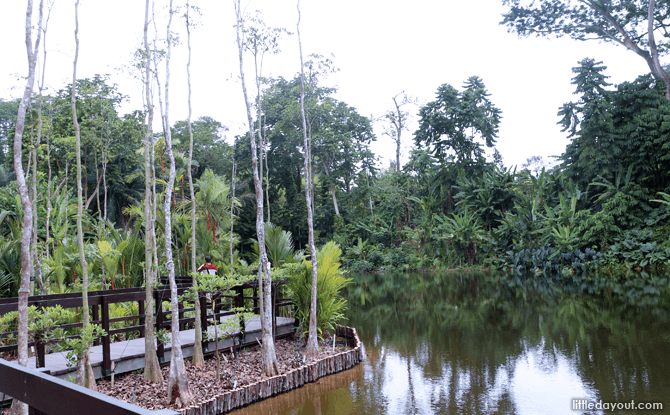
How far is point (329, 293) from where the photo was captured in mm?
7289

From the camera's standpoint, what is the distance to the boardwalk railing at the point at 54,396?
0.85 meters

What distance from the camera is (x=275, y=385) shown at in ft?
17.1

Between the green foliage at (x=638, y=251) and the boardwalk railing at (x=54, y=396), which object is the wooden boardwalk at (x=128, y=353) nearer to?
the boardwalk railing at (x=54, y=396)

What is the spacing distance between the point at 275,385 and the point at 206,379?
2.57ft

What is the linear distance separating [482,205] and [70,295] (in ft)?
57.3

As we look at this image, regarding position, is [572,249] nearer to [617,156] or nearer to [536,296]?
[617,156]

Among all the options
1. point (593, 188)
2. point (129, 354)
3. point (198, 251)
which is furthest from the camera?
point (593, 188)

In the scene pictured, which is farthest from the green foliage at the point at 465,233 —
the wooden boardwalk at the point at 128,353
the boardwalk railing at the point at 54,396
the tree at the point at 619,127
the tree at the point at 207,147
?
the boardwalk railing at the point at 54,396

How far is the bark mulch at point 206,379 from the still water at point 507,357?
18.3 inches

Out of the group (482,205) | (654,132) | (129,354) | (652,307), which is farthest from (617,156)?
(129,354)

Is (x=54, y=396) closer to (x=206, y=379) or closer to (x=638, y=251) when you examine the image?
(x=206, y=379)

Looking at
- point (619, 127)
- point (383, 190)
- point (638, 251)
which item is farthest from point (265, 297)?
point (383, 190)

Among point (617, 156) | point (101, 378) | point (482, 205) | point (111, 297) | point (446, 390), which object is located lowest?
point (446, 390)

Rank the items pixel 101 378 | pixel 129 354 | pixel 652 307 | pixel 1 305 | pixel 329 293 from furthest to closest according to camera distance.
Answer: pixel 652 307 < pixel 329 293 < pixel 129 354 < pixel 101 378 < pixel 1 305
